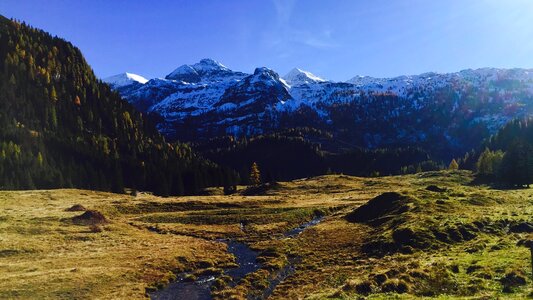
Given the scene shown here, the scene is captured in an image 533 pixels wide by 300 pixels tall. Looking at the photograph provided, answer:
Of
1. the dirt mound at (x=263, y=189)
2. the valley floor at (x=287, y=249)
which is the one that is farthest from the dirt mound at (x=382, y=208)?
the dirt mound at (x=263, y=189)

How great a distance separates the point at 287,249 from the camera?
61219mm

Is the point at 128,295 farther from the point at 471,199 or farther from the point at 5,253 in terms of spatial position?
the point at 471,199

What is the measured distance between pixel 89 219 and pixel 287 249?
42.2m

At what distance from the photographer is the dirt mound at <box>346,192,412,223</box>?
241 feet

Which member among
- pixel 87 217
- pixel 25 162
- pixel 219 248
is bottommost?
pixel 219 248

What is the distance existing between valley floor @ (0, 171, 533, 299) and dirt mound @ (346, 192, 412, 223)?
1.18 ft

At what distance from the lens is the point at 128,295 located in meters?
41.7

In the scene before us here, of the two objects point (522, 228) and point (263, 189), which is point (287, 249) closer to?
point (522, 228)

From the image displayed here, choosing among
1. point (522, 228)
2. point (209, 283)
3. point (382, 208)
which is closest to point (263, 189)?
point (382, 208)

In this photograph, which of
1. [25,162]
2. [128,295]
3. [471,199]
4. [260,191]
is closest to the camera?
[128,295]

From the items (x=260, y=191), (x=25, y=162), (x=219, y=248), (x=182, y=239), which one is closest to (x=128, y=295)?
(x=219, y=248)

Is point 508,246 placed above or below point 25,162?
below

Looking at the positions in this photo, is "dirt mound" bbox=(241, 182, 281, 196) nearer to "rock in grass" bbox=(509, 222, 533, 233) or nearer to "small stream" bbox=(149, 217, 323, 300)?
"small stream" bbox=(149, 217, 323, 300)

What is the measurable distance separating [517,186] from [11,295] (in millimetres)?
124476
